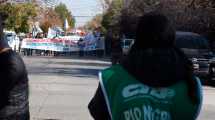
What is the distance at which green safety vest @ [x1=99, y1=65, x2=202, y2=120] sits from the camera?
3568 millimetres

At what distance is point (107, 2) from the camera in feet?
277

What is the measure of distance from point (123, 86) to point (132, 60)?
153 millimetres

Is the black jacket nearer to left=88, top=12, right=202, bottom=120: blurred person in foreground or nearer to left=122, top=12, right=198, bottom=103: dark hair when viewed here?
left=88, top=12, right=202, bottom=120: blurred person in foreground

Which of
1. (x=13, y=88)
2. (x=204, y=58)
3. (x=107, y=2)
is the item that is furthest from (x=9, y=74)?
(x=107, y=2)

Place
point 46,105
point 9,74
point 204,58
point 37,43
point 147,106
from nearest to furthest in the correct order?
1. point 147,106
2. point 9,74
3. point 46,105
4. point 204,58
5. point 37,43

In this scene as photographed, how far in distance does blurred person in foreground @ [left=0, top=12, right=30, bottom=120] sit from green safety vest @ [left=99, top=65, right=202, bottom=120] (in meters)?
0.66

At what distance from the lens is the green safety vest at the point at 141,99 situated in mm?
3568

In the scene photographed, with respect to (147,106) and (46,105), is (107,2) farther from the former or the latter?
(147,106)

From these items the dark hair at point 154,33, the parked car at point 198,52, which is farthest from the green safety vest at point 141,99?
the parked car at point 198,52

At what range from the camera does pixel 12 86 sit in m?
4.07

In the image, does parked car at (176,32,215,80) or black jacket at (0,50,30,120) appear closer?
black jacket at (0,50,30,120)

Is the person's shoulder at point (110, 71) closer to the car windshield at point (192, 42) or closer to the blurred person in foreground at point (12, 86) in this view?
the blurred person in foreground at point (12, 86)

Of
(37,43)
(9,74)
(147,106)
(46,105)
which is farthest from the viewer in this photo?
(37,43)

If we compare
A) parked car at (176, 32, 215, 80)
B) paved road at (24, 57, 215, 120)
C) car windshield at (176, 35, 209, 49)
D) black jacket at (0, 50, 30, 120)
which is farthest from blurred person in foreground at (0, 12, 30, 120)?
car windshield at (176, 35, 209, 49)
